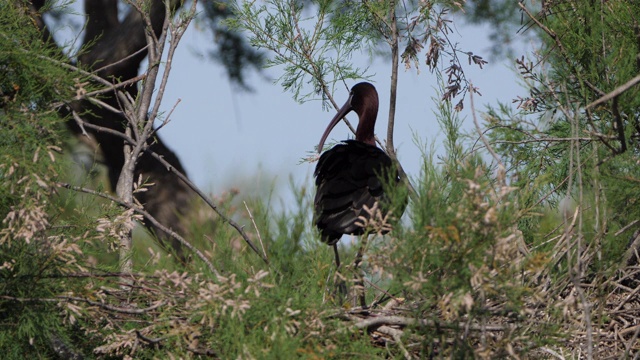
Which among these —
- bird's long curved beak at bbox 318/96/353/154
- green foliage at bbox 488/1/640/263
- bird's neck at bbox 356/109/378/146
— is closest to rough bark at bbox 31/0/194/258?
bird's long curved beak at bbox 318/96/353/154

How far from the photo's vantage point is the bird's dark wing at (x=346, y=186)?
4453mm

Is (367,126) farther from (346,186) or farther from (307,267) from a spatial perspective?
(307,267)

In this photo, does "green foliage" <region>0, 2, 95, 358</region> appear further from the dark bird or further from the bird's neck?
the bird's neck

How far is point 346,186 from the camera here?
457 centimetres

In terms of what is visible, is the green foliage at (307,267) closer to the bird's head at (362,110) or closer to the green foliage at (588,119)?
the green foliage at (588,119)

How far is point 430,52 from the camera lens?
5.45 m

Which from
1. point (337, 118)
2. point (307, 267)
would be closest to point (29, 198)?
point (307, 267)

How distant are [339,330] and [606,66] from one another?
80.8 inches

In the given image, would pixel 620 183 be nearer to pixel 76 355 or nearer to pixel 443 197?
pixel 443 197

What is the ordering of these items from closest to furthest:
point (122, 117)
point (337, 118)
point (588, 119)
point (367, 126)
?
1. point (588, 119)
2. point (367, 126)
3. point (337, 118)
4. point (122, 117)

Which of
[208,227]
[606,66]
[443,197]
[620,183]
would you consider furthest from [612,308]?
[208,227]

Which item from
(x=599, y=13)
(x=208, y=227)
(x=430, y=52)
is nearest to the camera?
(x=208, y=227)

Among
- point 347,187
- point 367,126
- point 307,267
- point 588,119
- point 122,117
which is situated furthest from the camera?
point 122,117

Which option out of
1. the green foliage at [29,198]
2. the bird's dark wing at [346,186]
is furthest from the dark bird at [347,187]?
the green foliage at [29,198]
